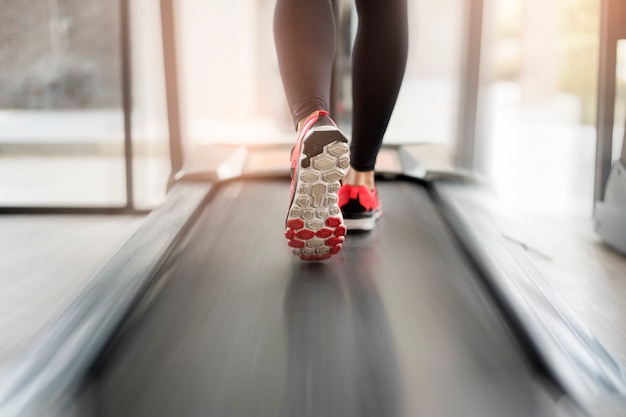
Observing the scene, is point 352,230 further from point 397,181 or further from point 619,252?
point 619,252

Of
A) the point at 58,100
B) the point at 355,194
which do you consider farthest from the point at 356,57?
the point at 58,100

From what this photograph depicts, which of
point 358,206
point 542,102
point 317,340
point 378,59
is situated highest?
point 378,59

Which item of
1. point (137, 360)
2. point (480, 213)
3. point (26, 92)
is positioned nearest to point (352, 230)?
point (480, 213)

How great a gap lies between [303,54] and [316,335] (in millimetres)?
490

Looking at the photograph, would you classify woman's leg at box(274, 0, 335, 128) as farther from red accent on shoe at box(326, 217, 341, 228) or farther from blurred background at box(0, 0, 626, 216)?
blurred background at box(0, 0, 626, 216)

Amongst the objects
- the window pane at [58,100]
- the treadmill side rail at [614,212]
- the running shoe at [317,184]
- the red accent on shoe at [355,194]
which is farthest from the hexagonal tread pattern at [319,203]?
the window pane at [58,100]

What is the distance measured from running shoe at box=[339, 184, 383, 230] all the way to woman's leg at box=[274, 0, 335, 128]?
10.9 inches

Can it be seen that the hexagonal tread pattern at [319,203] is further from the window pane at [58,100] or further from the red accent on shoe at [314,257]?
the window pane at [58,100]

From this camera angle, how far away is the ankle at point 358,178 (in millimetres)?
1369

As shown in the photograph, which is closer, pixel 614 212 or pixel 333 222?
pixel 333 222

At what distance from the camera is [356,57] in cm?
124

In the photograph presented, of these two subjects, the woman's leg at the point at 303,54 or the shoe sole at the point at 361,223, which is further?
the shoe sole at the point at 361,223

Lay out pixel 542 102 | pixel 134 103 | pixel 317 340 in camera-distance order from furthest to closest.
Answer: pixel 542 102 < pixel 134 103 < pixel 317 340

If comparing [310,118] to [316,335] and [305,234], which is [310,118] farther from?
[316,335]
